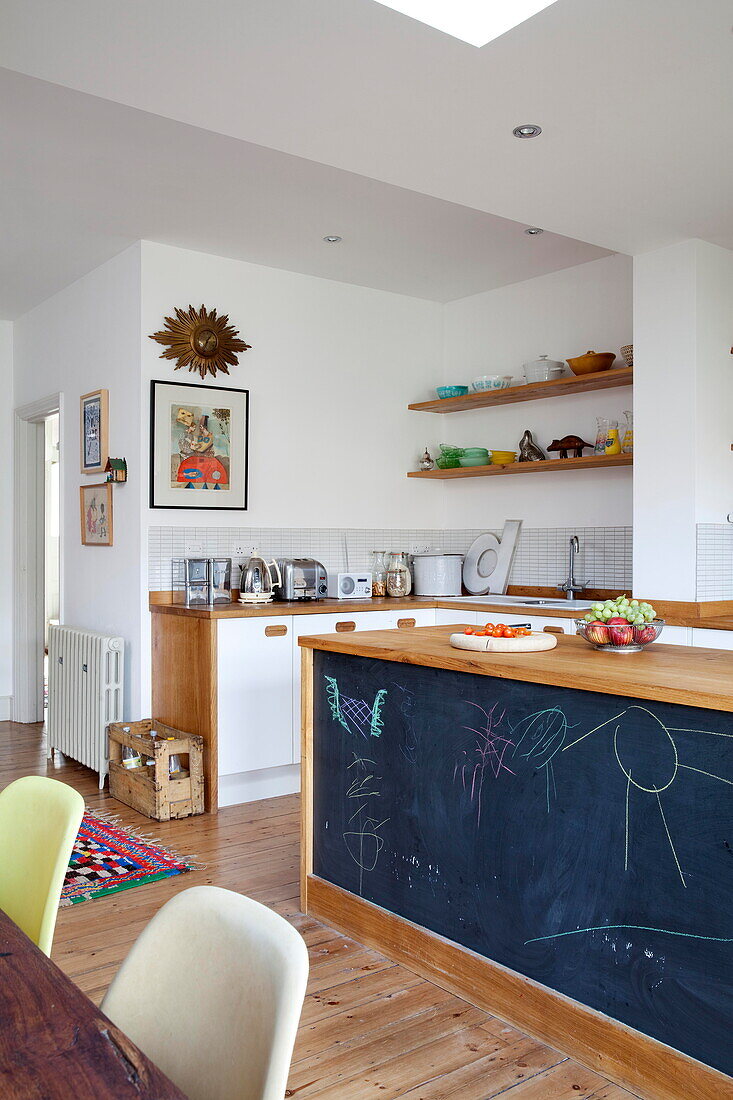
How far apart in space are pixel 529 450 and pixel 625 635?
8.96ft

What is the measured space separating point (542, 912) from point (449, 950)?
381 mm

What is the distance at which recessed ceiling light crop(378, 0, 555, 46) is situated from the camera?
7.27ft

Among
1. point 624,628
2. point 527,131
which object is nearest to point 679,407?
point 527,131

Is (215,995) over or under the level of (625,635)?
under

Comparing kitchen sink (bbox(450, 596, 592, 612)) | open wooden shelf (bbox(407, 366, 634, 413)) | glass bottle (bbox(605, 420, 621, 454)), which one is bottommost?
kitchen sink (bbox(450, 596, 592, 612))

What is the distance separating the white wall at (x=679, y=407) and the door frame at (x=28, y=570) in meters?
4.06

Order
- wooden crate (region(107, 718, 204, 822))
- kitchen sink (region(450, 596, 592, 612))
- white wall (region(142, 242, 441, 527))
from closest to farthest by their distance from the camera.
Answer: wooden crate (region(107, 718, 204, 822))
kitchen sink (region(450, 596, 592, 612))
white wall (region(142, 242, 441, 527))

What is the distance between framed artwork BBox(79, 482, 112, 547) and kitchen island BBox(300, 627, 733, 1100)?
7.40 ft

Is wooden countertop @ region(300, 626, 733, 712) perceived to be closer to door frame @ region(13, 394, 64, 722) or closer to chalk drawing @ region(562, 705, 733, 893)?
chalk drawing @ region(562, 705, 733, 893)

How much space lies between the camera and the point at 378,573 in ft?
18.1

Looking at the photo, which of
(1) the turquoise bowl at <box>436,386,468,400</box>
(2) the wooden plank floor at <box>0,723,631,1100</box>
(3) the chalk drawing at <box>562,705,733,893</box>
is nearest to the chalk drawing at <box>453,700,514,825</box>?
(3) the chalk drawing at <box>562,705,733,893</box>

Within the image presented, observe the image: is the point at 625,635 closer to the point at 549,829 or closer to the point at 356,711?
the point at 549,829

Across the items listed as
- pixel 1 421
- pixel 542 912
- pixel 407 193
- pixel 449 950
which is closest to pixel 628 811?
pixel 542 912

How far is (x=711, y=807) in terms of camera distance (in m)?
1.89
